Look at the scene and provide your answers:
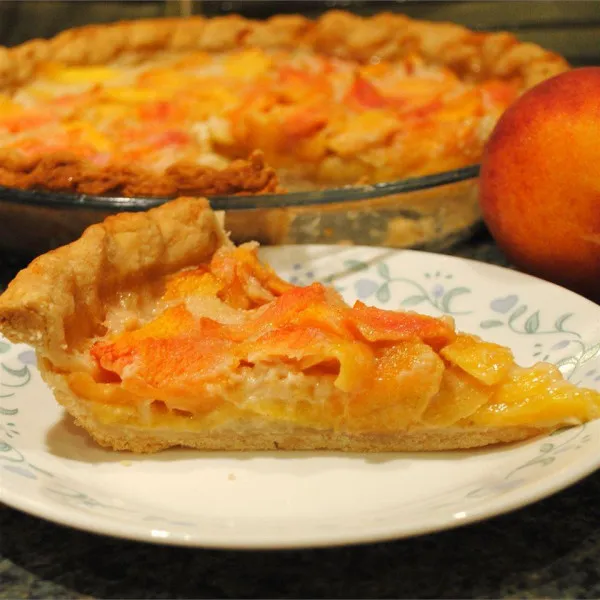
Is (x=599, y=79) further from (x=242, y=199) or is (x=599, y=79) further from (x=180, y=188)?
(x=180, y=188)

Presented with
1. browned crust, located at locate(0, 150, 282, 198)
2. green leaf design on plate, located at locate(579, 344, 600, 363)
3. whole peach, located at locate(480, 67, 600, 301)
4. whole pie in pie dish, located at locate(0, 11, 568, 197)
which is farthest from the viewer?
whole pie in pie dish, located at locate(0, 11, 568, 197)

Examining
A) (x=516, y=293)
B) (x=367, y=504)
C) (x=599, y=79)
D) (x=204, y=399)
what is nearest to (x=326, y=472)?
(x=367, y=504)

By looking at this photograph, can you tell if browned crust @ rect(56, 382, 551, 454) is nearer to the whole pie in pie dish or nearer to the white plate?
the white plate

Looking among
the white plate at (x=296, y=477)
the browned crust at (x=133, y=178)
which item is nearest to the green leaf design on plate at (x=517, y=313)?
the white plate at (x=296, y=477)

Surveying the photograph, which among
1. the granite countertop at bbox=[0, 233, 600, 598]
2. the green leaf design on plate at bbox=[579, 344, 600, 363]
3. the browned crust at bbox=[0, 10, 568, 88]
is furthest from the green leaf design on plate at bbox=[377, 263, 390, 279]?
the browned crust at bbox=[0, 10, 568, 88]

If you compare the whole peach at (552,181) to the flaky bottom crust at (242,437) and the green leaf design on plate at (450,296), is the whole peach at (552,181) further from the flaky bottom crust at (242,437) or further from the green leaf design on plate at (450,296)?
the flaky bottom crust at (242,437)

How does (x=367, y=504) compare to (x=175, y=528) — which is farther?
(x=367, y=504)

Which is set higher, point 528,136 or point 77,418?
point 528,136

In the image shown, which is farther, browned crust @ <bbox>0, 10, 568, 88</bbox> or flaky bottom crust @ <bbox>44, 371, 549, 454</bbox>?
browned crust @ <bbox>0, 10, 568, 88</bbox>
